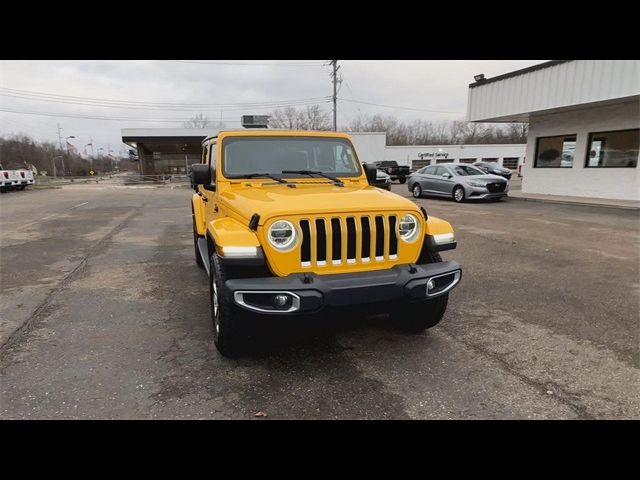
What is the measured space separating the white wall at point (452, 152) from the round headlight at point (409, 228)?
48.2 metres

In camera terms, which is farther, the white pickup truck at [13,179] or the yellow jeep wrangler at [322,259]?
the white pickup truck at [13,179]

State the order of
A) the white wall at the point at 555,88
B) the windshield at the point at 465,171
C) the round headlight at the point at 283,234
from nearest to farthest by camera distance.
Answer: the round headlight at the point at 283,234, the white wall at the point at 555,88, the windshield at the point at 465,171

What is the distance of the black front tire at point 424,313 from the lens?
365cm

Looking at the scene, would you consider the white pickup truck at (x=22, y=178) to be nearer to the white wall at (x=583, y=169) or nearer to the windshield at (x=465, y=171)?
the windshield at (x=465, y=171)

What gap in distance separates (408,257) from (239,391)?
66.3 inches

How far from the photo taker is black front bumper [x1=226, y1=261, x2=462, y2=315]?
289cm

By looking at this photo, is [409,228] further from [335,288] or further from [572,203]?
[572,203]

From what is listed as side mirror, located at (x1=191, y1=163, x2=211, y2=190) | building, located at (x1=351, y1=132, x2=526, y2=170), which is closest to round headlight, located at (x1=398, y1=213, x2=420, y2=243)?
side mirror, located at (x1=191, y1=163, x2=211, y2=190)

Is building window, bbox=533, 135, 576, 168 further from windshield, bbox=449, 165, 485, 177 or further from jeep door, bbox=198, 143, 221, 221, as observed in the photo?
jeep door, bbox=198, 143, 221, 221

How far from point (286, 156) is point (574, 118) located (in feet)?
52.8

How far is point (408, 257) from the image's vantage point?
342cm

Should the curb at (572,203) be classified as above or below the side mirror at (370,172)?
below

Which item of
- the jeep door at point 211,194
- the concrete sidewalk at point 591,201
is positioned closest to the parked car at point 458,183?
the concrete sidewalk at point 591,201

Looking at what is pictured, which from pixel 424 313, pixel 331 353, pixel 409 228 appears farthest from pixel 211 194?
pixel 424 313
